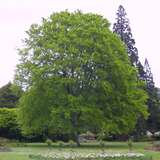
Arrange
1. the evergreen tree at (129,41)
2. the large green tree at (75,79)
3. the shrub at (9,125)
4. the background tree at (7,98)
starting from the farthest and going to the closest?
the background tree at (7,98) < the evergreen tree at (129,41) < the shrub at (9,125) < the large green tree at (75,79)

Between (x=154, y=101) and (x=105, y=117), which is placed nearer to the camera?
(x=105, y=117)

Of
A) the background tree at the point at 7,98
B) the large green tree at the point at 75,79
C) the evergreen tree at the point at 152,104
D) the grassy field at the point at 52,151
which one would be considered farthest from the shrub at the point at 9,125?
the evergreen tree at the point at 152,104

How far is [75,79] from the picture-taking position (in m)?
54.6

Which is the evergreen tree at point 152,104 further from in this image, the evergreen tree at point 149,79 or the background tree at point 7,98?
the background tree at point 7,98

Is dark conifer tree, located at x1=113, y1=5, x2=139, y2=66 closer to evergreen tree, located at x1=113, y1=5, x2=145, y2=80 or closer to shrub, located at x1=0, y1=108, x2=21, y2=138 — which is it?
evergreen tree, located at x1=113, y1=5, x2=145, y2=80

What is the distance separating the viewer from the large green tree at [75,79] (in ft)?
178

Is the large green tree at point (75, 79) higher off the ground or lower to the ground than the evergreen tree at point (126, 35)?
lower

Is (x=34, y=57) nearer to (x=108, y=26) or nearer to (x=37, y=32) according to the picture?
(x=37, y=32)

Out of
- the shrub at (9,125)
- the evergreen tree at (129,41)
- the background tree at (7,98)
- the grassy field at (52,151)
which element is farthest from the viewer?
the background tree at (7,98)

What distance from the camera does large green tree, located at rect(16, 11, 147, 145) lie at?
54281mm

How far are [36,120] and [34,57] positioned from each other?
6.61 meters

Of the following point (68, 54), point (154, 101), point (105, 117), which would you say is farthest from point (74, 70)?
point (154, 101)

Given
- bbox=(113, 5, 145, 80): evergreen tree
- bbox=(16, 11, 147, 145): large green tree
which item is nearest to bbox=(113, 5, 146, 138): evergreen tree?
bbox=(113, 5, 145, 80): evergreen tree

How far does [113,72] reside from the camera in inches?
2211
